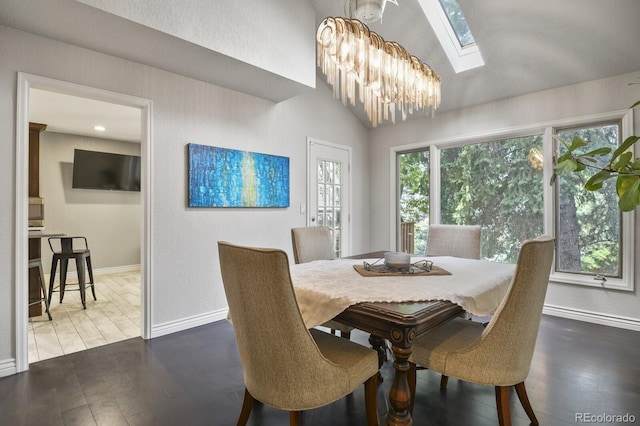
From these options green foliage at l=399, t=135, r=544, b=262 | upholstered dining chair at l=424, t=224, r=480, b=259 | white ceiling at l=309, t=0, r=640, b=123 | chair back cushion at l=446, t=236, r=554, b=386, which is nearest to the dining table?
chair back cushion at l=446, t=236, r=554, b=386

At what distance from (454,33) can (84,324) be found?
4717mm

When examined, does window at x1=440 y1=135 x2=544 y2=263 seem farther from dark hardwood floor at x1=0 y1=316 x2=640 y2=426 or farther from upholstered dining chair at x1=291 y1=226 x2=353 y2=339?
upholstered dining chair at x1=291 y1=226 x2=353 y2=339

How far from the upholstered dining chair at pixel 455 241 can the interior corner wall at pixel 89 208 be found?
208 inches

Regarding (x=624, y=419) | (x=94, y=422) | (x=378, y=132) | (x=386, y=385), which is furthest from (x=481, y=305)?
(x=378, y=132)

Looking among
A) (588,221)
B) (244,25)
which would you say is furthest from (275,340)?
(588,221)

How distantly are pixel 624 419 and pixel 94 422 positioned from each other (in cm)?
273

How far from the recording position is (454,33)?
3.43 metres

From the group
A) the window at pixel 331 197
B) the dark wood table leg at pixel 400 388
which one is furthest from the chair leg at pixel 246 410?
the window at pixel 331 197

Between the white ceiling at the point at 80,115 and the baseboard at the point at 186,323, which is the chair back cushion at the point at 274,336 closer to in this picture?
the baseboard at the point at 186,323

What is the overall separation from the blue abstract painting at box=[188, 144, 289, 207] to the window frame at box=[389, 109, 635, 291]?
1.99m

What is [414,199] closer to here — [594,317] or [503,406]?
[594,317]

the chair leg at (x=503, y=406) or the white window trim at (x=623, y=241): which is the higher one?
the white window trim at (x=623, y=241)

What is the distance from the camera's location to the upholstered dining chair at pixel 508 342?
1.31 meters

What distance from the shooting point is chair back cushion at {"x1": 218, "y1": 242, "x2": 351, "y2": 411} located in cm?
112
